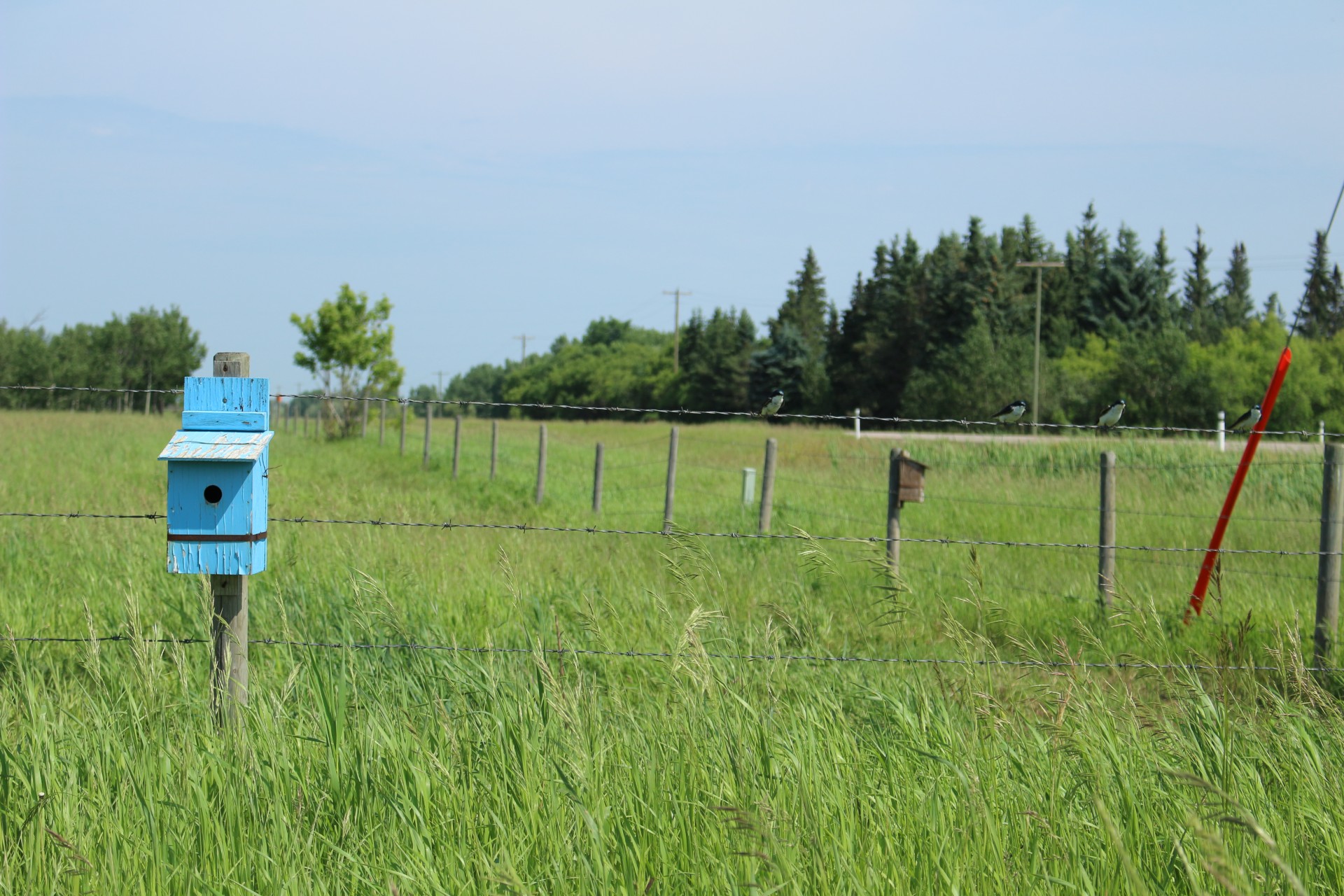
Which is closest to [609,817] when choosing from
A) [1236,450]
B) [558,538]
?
[558,538]

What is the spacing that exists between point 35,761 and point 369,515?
7199 mm

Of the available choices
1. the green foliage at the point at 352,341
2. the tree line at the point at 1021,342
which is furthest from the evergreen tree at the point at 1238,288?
the green foliage at the point at 352,341

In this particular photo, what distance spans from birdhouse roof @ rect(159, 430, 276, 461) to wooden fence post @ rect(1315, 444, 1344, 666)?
5231mm

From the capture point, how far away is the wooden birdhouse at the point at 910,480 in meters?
7.48

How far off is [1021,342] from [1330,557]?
41747 millimetres

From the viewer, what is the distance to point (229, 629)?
3.18 m

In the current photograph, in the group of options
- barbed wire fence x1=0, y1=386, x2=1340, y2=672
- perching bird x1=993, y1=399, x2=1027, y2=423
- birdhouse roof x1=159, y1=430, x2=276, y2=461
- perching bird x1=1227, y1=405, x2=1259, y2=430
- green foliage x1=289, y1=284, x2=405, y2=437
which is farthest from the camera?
green foliage x1=289, y1=284, x2=405, y2=437

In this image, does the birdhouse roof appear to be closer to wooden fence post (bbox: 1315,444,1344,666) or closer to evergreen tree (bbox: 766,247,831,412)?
wooden fence post (bbox: 1315,444,1344,666)

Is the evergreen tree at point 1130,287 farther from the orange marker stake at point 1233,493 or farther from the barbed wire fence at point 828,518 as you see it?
the orange marker stake at point 1233,493

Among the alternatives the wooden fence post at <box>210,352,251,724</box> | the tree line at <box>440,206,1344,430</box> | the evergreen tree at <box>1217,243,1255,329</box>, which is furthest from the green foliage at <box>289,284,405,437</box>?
the evergreen tree at <box>1217,243,1255,329</box>

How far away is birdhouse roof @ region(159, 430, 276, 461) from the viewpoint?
10.2 feet

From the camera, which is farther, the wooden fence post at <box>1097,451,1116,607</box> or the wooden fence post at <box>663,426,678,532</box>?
the wooden fence post at <box>663,426,678,532</box>

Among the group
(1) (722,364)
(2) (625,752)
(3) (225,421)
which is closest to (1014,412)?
(2) (625,752)

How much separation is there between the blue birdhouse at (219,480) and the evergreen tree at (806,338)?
163 feet
